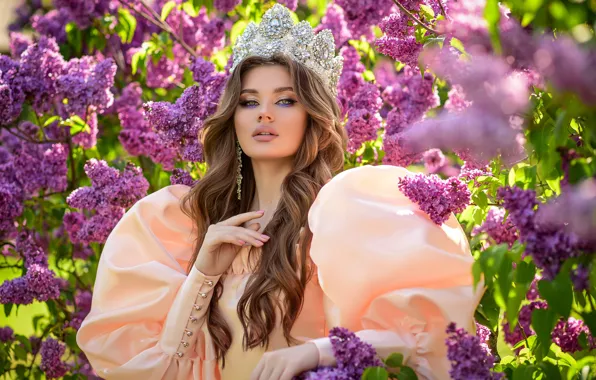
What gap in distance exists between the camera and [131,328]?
2488 mm

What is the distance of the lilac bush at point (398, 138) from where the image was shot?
112cm

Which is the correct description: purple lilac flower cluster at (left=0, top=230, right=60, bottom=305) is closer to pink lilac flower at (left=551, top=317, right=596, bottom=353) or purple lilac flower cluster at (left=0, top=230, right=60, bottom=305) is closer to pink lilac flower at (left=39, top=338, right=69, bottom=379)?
pink lilac flower at (left=39, top=338, right=69, bottom=379)

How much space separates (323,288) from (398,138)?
94cm

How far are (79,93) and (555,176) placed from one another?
6.84ft

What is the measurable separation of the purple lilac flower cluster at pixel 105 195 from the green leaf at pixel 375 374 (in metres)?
1.62

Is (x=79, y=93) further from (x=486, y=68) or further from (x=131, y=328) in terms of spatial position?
(x=486, y=68)

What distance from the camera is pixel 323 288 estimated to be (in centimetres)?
209

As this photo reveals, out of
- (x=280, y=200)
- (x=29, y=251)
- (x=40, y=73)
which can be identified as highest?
(x=40, y=73)

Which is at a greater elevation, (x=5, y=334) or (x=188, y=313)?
(x=188, y=313)

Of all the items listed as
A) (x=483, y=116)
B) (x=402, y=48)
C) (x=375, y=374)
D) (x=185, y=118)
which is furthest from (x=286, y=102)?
(x=483, y=116)

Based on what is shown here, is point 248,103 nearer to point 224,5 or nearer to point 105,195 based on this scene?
point 105,195

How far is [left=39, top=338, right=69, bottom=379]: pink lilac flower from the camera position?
3.34 m

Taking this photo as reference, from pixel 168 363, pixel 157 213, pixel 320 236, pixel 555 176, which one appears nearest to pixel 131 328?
pixel 168 363

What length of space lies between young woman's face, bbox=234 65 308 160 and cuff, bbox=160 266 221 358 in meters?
0.42
